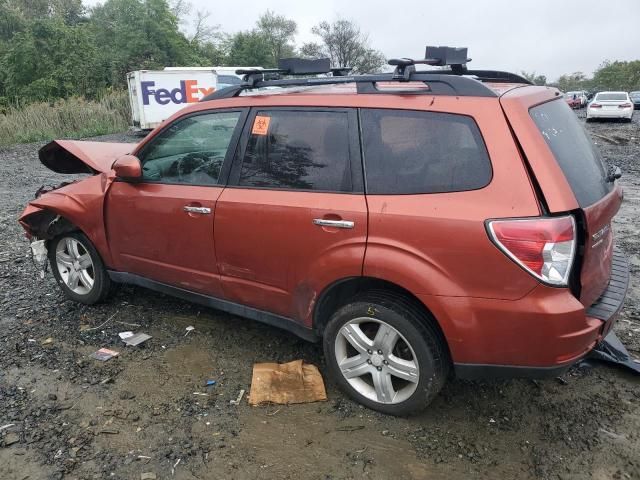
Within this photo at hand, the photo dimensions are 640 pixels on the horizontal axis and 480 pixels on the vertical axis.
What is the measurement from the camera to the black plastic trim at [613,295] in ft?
8.50

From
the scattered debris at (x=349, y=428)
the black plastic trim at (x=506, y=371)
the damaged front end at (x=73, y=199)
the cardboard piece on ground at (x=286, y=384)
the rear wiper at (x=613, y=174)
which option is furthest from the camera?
the damaged front end at (x=73, y=199)

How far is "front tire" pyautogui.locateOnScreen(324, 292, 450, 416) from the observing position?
2.67 metres

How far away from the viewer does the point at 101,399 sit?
3.15 meters

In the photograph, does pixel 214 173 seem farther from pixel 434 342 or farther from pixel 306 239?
pixel 434 342

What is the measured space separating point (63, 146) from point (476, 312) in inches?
137

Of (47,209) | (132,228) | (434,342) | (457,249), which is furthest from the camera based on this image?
(47,209)

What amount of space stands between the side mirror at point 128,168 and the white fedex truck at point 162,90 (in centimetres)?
1674

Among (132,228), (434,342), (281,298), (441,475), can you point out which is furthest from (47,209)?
(441,475)

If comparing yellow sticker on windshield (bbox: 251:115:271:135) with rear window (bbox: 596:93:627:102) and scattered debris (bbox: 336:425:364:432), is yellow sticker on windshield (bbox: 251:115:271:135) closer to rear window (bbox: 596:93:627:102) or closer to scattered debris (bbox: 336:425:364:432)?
scattered debris (bbox: 336:425:364:432)

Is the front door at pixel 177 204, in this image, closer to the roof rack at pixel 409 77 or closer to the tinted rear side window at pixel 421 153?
the roof rack at pixel 409 77

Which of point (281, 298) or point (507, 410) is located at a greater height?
point (281, 298)

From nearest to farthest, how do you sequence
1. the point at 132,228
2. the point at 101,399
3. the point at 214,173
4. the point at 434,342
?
the point at 434,342, the point at 101,399, the point at 214,173, the point at 132,228

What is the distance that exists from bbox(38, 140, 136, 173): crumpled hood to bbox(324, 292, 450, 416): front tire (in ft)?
7.92

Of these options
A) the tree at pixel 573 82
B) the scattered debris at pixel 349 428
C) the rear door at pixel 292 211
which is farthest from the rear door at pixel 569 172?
the tree at pixel 573 82
